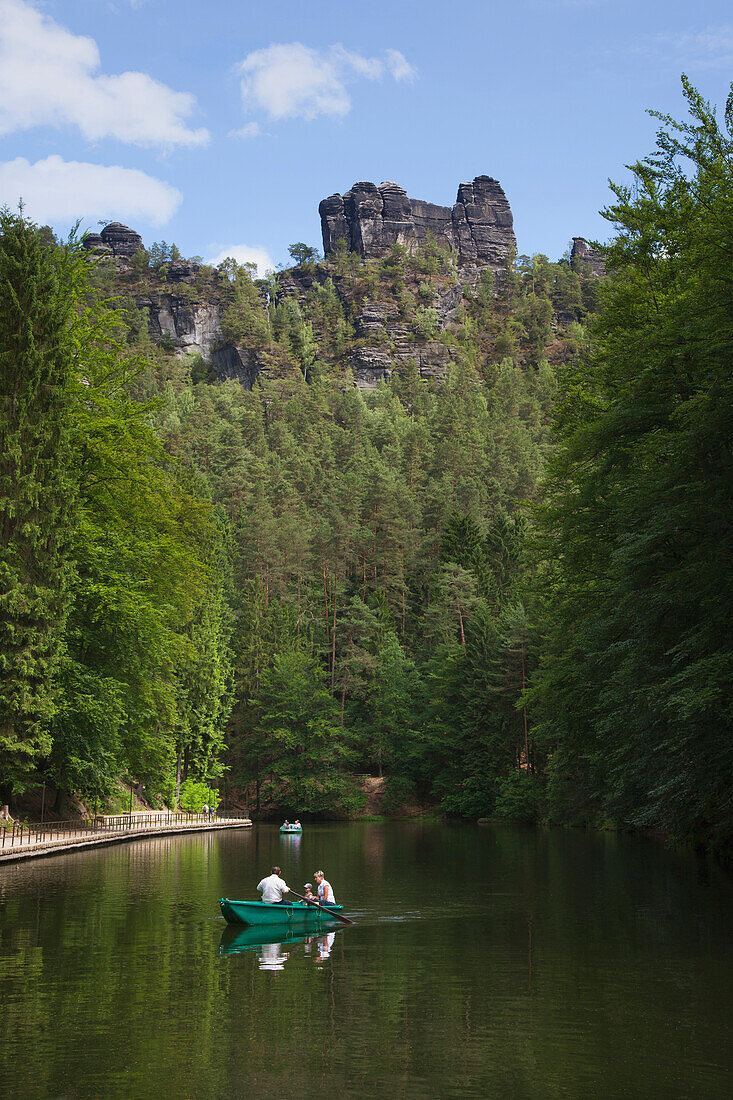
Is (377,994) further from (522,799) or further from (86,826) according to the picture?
(522,799)

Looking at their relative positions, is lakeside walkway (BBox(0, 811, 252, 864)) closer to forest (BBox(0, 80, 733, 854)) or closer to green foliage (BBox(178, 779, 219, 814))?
forest (BBox(0, 80, 733, 854))

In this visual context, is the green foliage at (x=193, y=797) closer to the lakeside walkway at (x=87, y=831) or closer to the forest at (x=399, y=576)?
the forest at (x=399, y=576)

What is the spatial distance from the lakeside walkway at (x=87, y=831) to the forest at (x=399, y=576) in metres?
1.75

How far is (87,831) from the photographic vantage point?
4047 centimetres

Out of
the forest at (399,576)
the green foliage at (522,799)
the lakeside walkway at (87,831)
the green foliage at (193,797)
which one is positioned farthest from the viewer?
the green foliage at (193,797)

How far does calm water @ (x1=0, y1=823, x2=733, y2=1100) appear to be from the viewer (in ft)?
30.5

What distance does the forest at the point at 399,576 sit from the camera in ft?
71.6

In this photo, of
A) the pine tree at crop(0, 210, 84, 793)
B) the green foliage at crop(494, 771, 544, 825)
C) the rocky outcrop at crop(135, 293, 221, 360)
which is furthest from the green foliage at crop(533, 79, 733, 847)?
the rocky outcrop at crop(135, 293, 221, 360)

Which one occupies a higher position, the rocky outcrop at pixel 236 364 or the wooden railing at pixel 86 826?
the rocky outcrop at pixel 236 364

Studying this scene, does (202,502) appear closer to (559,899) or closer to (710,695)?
(559,899)

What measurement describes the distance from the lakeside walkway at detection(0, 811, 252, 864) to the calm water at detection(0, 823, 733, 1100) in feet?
16.3

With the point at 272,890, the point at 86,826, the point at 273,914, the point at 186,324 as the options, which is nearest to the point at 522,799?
the point at 86,826

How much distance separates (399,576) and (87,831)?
59147 mm

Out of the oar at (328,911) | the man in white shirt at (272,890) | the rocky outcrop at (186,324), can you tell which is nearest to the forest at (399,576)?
the oar at (328,911)
